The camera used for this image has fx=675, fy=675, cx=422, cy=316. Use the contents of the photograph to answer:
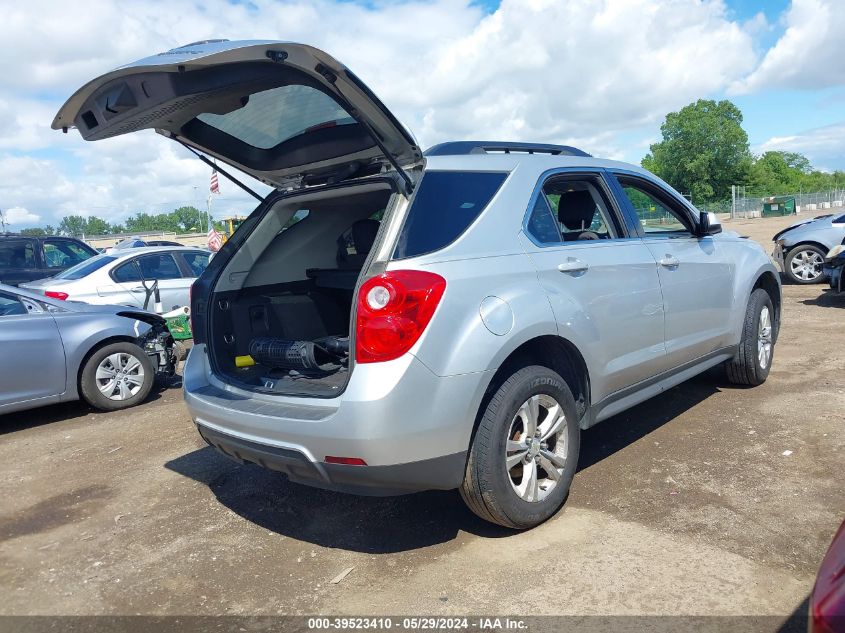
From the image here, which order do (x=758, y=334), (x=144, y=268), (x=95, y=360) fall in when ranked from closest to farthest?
(x=758, y=334) → (x=95, y=360) → (x=144, y=268)

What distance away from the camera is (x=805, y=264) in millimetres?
11867

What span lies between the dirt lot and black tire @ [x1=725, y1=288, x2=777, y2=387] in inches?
12.9

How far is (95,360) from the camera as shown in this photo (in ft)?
20.8

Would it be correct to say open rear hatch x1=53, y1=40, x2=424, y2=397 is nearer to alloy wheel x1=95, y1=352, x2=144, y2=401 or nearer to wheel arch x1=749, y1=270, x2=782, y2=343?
alloy wheel x1=95, y1=352, x2=144, y2=401

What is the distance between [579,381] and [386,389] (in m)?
1.37

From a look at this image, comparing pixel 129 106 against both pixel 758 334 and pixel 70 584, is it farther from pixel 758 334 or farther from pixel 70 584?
pixel 758 334

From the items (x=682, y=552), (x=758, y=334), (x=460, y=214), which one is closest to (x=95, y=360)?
(x=460, y=214)

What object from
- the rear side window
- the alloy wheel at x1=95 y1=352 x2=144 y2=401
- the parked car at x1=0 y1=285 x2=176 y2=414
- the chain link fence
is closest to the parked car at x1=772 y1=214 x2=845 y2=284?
the rear side window

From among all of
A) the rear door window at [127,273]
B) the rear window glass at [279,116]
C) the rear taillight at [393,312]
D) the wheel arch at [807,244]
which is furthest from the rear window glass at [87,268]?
the wheel arch at [807,244]

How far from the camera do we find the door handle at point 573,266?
3.55 metres

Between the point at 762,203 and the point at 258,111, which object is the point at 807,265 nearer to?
the point at 258,111

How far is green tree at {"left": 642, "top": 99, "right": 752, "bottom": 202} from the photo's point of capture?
3295 inches

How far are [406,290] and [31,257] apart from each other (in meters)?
11.6

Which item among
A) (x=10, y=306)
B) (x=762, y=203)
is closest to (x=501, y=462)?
(x=10, y=306)
